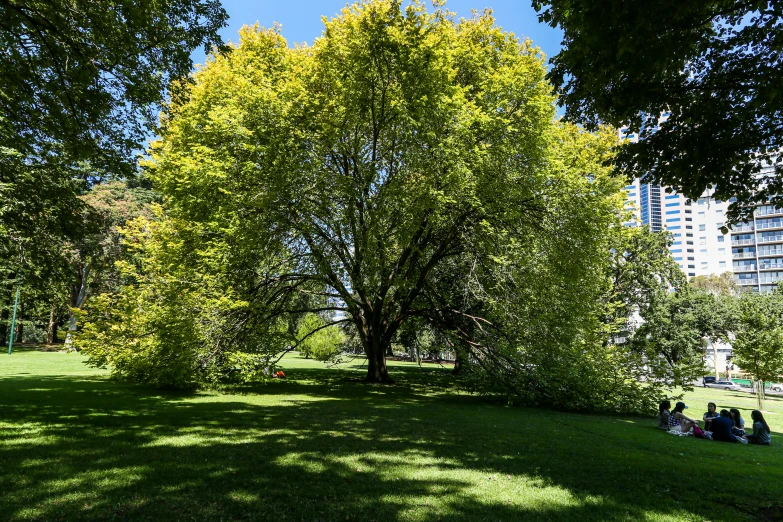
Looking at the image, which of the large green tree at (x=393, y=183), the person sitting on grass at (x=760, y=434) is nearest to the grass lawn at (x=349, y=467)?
the person sitting on grass at (x=760, y=434)

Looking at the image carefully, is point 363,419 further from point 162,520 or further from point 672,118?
point 672,118

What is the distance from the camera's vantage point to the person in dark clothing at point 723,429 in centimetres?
1049

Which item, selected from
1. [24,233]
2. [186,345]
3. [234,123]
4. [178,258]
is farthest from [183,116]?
[186,345]

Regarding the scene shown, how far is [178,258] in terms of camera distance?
50.8 feet

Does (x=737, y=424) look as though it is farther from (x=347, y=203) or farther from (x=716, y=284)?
(x=716, y=284)

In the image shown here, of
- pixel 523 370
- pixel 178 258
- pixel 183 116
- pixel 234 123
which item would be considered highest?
pixel 183 116

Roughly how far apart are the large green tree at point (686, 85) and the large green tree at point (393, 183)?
268 inches

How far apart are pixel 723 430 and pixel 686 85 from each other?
862 cm

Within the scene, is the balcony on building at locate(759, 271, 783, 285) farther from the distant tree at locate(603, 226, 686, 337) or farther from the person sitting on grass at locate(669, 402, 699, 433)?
the person sitting on grass at locate(669, 402, 699, 433)

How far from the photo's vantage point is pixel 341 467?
5.86 meters

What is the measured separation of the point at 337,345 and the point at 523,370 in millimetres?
28291

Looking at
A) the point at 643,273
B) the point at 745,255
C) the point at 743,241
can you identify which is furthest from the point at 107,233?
the point at 745,255

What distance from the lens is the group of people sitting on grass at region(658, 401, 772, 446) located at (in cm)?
1048

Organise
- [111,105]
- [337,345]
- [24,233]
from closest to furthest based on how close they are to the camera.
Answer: [111,105] → [24,233] → [337,345]
